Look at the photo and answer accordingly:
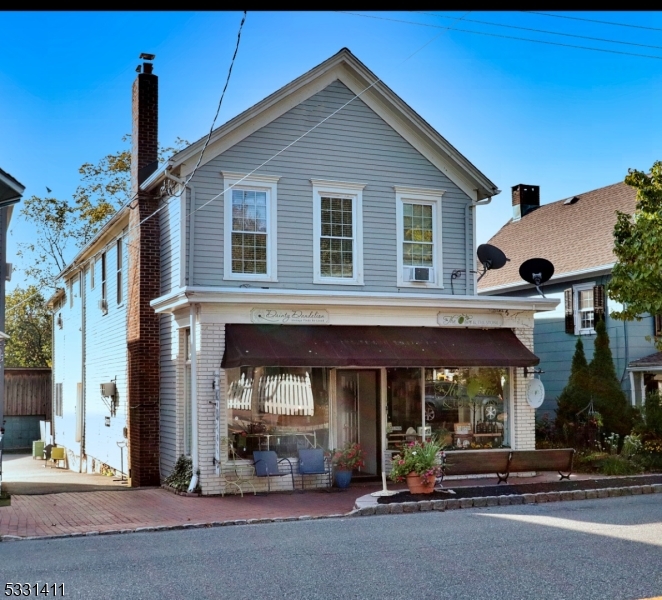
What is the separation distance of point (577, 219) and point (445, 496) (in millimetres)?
15517

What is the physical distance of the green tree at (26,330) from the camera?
46.9 meters

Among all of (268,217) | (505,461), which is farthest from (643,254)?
(268,217)

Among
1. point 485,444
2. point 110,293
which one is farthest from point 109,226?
point 485,444

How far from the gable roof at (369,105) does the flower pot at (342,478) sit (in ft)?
22.5

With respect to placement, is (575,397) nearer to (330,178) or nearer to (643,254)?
(643,254)

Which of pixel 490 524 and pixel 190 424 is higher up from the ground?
pixel 190 424

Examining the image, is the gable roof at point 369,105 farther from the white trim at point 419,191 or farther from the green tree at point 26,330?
the green tree at point 26,330

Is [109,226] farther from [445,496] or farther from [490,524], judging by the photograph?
[490,524]

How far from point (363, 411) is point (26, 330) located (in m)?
34.8

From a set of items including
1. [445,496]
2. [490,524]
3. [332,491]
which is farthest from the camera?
[332,491]

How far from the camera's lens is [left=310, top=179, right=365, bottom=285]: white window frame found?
59.0 ft

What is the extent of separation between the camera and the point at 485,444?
1845 centimetres

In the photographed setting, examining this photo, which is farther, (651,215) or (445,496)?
(651,215)

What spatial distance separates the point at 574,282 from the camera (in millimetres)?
24859
